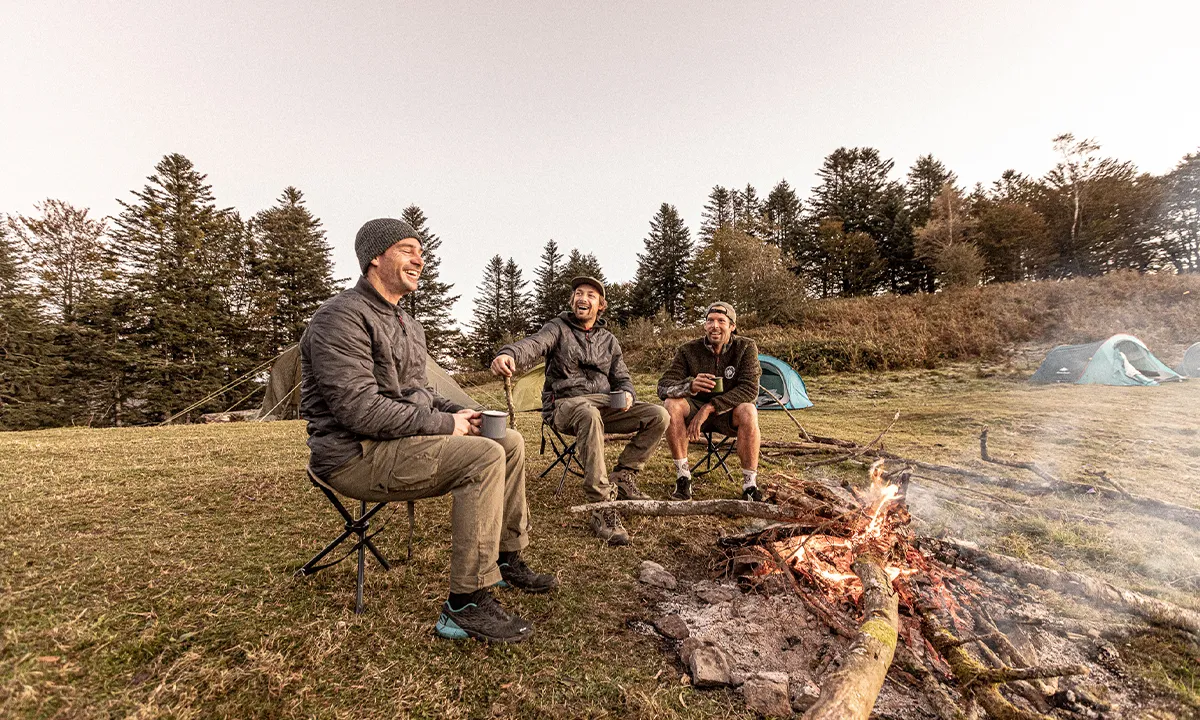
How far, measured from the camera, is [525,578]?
7.98 ft

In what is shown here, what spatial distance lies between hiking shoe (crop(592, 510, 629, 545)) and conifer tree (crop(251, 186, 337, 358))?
2349 cm

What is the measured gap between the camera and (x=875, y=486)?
3033 mm

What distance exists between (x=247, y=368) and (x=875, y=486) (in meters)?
24.4

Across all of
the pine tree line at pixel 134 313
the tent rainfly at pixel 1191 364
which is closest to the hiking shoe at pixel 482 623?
the tent rainfly at pixel 1191 364

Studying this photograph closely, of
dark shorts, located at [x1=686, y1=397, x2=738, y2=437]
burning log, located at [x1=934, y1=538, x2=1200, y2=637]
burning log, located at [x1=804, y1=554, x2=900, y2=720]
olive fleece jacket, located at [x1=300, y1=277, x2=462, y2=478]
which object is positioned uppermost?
olive fleece jacket, located at [x1=300, y1=277, x2=462, y2=478]

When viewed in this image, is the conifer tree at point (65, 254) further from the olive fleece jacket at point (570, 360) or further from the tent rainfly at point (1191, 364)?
the tent rainfly at point (1191, 364)

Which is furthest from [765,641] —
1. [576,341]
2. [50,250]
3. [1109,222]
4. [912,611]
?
[1109,222]

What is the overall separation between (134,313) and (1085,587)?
26377mm

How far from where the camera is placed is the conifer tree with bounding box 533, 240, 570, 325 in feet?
115

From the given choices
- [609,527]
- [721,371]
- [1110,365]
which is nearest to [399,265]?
[609,527]

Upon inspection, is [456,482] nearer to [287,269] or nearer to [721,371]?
[721,371]

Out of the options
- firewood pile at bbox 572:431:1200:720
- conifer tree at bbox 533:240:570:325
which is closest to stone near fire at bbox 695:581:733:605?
firewood pile at bbox 572:431:1200:720

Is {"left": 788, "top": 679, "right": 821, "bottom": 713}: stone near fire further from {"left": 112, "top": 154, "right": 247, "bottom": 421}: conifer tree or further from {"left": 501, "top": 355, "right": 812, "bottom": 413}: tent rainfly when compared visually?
{"left": 112, "top": 154, "right": 247, "bottom": 421}: conifer tree

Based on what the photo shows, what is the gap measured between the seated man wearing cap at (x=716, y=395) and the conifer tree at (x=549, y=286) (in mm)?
29600
